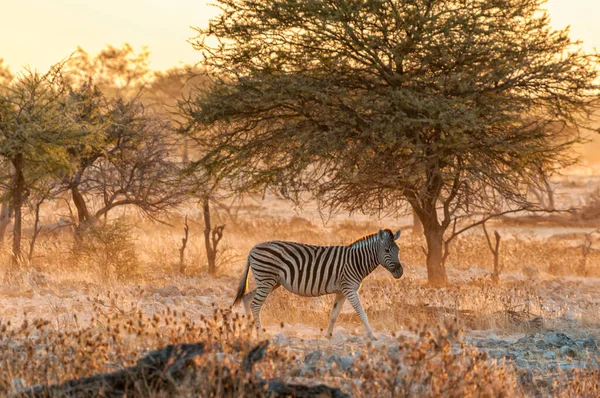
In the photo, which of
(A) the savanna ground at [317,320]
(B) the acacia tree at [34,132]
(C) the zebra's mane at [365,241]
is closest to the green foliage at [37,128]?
(B) the acacia tree at [34,132]

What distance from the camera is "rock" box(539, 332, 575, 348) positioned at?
10.4 metres

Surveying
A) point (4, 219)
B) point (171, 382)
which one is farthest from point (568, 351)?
point (4, 219)

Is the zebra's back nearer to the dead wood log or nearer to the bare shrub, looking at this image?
the dead wood log

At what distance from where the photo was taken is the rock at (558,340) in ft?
34.2

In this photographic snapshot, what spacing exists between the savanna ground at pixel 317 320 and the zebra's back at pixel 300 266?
26.8 inches

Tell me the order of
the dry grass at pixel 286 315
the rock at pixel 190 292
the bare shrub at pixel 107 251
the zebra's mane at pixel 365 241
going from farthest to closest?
the bare shrub at pixel 107 251 → the rock at pixel 190 292 → the zebra's mane at pixel 365 241 → the dry grass at pixel 286 315

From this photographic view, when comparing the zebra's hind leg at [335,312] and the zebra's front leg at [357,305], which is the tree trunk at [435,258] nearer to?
the zebra's hind leg at [335,312]

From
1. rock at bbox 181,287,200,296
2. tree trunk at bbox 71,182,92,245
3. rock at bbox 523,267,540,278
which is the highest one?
tree trunk at bbox 71,182,92,245

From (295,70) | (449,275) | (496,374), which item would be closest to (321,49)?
(295,70)

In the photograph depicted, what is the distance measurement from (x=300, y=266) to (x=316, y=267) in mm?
241

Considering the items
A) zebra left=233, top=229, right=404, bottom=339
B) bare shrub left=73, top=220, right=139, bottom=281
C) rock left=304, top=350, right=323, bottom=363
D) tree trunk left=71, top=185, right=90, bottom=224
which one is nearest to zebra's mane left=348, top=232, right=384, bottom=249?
zebra left=233, top=229, right=404, bottom=339

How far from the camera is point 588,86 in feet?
55.9

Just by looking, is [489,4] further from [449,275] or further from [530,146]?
[449,275]

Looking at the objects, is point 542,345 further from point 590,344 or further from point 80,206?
point 80,206
